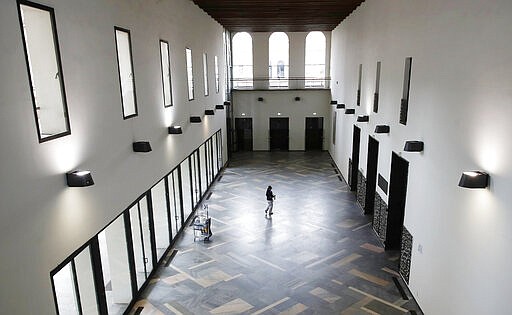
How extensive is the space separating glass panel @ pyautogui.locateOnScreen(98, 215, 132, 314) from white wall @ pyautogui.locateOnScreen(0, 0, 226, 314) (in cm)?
48

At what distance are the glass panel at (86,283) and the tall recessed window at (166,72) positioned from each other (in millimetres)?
5066

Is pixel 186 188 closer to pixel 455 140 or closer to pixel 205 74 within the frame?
pixel 205 74

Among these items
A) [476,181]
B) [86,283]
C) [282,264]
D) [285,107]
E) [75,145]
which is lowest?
[282,264]

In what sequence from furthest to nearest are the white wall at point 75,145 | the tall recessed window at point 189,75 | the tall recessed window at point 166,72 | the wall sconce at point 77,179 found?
1. the tall recessed window at point 189,75
2. the tall recessed window at point 166,72
3. the wall sconce at point 77,179
4. the white wall at point 75,145

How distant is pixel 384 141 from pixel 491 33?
18.9 feet

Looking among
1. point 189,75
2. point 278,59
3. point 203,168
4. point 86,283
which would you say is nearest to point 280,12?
point 189,75

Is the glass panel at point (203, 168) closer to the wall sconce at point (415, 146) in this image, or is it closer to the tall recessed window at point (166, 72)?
the tall recessed window at point (166, 72)

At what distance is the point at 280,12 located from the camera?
16219mm

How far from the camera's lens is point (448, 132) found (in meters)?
6.63

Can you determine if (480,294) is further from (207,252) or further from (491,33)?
(207,252)

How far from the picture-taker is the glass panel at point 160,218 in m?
10.0

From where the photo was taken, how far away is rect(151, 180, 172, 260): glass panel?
32.9 ft

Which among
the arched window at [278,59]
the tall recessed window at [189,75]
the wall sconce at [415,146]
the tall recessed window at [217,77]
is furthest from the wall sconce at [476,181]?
the arched window at [278,59]

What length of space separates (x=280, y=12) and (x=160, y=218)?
405 inches
